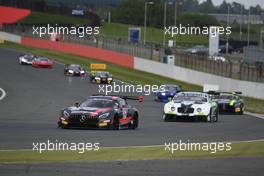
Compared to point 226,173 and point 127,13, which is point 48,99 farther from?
point 127,13

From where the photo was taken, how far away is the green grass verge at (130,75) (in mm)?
53459

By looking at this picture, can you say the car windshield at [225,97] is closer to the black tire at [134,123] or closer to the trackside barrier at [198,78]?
the black tire at [134,123]

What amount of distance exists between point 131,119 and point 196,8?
509 ft

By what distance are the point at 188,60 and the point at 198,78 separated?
266 centimetres

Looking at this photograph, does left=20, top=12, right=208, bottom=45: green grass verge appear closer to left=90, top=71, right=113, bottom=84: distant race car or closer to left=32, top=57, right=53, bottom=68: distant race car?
left=32, top=57, right=53, bottom=68: distant race car

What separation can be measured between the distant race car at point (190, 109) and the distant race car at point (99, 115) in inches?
197

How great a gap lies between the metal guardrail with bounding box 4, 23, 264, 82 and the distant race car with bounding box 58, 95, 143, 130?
32730 mm

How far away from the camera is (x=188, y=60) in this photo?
71.1 meters

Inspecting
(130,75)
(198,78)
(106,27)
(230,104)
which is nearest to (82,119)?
(230,104)

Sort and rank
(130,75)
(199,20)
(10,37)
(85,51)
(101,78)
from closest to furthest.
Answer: (101,78)
(130,75)
(85,51)
(10,37)
(199,20)

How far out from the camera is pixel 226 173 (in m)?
15.0

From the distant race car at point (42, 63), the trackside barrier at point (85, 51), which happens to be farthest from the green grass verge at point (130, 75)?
the distant race car at point (42, 63)

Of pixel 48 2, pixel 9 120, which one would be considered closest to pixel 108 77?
pixel 9 120

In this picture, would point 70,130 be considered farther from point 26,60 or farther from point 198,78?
point 26,60
